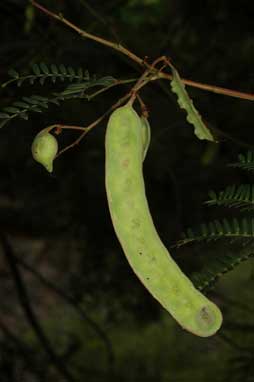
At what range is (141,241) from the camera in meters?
1.18

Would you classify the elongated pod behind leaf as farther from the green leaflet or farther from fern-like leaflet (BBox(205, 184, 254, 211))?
fern-like leaflet (BBox(205, 184, 254, 211))

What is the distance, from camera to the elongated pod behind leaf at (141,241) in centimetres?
115

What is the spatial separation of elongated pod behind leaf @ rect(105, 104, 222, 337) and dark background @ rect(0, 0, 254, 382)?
1653mm

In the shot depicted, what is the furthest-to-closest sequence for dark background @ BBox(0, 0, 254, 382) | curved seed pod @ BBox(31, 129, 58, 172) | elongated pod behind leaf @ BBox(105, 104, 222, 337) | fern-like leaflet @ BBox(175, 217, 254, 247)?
dark background @ BBox(0, 0, 254, 382) → fern-like leaflet @ BBox(175, 217, 254, 247) → curved seed pod @ BBox(31, 129, 58, 172) → elongated pod behind leaf @ BBox(105, 104, 222, 337)

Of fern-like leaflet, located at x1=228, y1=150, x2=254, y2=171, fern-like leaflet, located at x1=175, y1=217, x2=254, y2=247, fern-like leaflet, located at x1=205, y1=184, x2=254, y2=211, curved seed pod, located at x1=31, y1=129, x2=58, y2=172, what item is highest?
curved seed pod, located at x1=31, y1=129, x2=58, y2=172

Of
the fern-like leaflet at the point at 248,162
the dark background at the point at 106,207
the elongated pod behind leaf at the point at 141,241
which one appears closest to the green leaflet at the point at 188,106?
the elongated pod behind leaf at the point at 141,241

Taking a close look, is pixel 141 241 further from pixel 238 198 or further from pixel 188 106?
pixel 238 198

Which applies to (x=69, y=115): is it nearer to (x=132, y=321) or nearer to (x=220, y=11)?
(x=220, y=11)

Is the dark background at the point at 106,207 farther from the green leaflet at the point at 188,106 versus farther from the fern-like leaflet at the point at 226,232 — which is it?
the green leaflet at the point at 188,106

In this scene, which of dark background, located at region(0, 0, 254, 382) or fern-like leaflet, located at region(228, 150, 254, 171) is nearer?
fern-like leaflet, located at region(228, 150, 254, 171)

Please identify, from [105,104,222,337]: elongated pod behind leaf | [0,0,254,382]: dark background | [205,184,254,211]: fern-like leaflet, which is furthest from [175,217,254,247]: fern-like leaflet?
[0,0,254,382]: dark background

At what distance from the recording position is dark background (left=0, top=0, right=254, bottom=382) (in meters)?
3.26

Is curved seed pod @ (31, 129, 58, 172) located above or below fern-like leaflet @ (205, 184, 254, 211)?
above

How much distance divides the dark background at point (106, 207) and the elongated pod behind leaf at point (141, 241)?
1.65 metres
